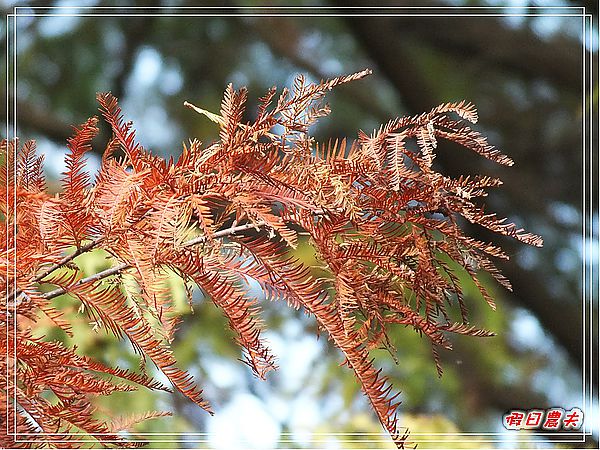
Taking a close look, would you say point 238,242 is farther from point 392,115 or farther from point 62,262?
point 392,115

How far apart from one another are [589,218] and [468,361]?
1.53 ft

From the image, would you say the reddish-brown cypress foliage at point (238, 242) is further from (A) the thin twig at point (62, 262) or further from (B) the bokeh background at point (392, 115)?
(B) the bokeh background at point (392, 115)

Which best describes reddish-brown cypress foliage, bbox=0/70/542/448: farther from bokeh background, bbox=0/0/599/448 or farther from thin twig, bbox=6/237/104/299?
bokeh background, bbox=0/0/599/448

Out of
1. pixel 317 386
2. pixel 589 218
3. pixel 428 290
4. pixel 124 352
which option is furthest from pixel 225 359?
pixel 428 290

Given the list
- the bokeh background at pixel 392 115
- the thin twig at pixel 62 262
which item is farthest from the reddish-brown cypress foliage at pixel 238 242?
the bokeh background at pixel 392 115

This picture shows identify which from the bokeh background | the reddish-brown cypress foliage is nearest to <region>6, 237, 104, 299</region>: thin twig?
the reddish-brown cypress foliage

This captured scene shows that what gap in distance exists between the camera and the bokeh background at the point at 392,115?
124 centimetres

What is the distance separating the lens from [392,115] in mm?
1404

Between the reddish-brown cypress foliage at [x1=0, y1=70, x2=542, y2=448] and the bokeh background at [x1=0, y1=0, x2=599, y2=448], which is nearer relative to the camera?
the reddish-brown cypress foliage at [x1=0, y1=70, x2=542, y2=448]

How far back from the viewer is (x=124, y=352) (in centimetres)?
107

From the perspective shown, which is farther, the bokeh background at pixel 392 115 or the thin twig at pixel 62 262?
the bokeh background at pixel 392 115

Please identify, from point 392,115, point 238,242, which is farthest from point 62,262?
point 392,115

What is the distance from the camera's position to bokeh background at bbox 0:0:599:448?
4.08 ft

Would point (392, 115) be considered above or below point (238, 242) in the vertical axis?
above
